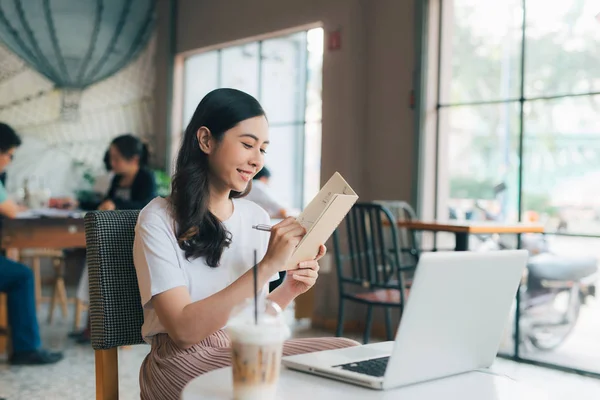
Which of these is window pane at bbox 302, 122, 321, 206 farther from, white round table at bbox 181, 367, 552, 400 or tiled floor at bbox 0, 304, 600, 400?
white round table at bbox 181, 367, 552, 400

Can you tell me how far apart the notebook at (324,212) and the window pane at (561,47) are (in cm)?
307

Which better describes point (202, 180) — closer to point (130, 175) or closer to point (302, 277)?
point (302, 277)

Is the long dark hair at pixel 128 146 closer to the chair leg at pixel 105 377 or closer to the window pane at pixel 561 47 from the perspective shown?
the window pane at pixel 561 47

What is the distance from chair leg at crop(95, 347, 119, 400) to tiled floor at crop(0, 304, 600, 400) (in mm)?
1828

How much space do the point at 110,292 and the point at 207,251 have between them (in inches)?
8.7

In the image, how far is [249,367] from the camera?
888mm

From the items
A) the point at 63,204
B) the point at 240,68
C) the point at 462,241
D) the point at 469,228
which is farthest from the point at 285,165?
the point at 469,228

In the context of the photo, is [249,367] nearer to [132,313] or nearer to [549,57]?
[132,313]

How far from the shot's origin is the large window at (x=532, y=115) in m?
3.99

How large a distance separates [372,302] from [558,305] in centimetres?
129

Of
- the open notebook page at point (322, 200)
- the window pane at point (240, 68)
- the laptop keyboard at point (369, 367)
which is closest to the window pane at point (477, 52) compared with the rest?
the window pane at point (240, 68)

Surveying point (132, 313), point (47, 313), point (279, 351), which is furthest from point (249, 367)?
point (47, 313)

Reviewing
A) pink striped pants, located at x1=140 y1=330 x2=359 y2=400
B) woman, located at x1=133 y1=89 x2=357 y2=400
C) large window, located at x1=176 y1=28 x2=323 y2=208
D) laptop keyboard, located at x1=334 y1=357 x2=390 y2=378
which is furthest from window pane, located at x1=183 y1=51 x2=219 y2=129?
laptop keyboard, located at x1=334 y1=357 x2=390 y2=378

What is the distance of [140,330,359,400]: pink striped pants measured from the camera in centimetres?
129
